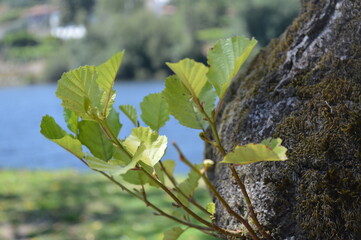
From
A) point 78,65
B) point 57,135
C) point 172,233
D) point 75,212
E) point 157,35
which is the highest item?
point 157,35

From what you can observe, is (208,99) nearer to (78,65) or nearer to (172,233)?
(172,233)

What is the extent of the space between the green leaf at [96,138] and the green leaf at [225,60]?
28 cm

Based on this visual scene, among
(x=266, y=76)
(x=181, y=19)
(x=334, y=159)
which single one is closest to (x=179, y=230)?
(x=334, y=159)

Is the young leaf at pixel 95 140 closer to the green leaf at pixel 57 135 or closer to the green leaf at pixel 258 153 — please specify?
the green leaf at pixel 57 135

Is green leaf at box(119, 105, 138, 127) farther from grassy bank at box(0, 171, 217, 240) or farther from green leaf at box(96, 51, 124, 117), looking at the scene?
grassy bank at box(0, 171, 217, 240)

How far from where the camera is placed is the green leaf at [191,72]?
1.75 ft

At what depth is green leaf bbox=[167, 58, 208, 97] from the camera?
534mm

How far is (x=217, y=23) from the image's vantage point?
155 feet

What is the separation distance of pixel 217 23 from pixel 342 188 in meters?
48.0

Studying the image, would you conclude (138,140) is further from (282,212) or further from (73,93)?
(282,212)

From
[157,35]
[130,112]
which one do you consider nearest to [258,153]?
[130,112]

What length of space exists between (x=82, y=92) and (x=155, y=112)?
224 mm

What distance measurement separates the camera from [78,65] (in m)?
23.8

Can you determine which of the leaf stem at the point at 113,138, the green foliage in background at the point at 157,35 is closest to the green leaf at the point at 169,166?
the leaf stem at the point at 113,138
